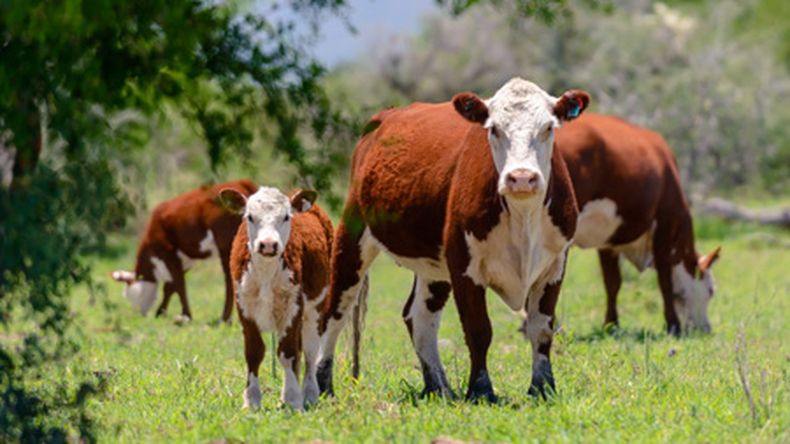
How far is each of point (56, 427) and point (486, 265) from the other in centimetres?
313

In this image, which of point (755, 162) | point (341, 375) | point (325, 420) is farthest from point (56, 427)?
point (755, 162)

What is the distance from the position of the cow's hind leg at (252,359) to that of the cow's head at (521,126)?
186cm

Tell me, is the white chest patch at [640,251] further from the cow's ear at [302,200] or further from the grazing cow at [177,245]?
the cow's ear at [302,200]

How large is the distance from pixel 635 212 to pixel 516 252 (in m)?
5.92

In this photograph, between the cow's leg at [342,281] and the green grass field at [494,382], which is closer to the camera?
the green grass field at [494,382]

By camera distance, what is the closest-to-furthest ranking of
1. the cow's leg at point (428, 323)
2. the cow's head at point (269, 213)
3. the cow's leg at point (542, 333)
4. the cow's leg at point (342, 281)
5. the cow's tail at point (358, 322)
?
the cow's head at point (269, 213) < the cow's leg at point (542, 333) < the cow's leg at point (428, 323) < the cow's leg at point (342, 281) < the cow's tail at point (358, 322)

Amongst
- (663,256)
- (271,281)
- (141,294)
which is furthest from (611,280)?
(271,281)

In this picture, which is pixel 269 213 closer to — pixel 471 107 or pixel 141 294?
pixel 471 107

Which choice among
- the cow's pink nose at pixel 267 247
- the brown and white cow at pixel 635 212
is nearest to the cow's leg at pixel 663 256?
the brown and white cow at pixel 635 212

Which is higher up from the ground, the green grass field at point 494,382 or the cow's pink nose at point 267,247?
the cow's pink nose at point 267,247

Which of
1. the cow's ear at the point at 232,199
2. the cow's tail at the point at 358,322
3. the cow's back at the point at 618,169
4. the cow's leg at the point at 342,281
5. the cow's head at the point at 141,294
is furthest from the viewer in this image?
the cow's head at the point at 141,294

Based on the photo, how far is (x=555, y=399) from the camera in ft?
27.9

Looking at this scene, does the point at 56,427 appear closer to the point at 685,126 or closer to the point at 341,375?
the point at 341,375

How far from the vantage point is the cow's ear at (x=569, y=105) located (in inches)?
349
